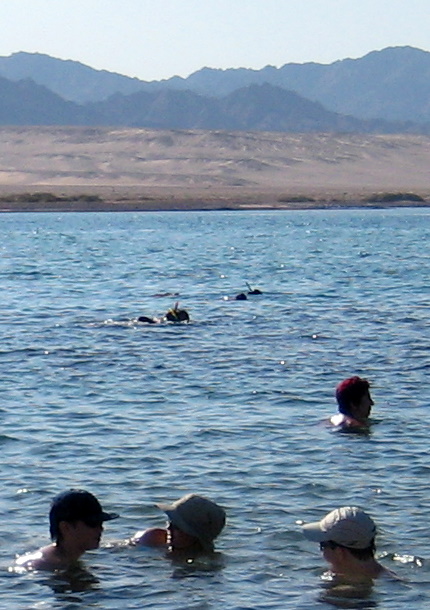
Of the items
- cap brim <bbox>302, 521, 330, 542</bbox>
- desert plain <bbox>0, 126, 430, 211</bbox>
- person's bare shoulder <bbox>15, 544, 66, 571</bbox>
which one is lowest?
person's bare shoulder <bbox>15, 544, 66, 571</bbox>

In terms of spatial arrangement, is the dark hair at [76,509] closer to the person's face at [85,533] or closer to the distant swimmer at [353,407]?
the person's face at [85,533]

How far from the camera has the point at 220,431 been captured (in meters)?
14.4

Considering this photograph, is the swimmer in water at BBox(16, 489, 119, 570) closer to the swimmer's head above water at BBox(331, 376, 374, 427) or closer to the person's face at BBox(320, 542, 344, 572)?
the person's face at BBox(320, 542, 344, 572)

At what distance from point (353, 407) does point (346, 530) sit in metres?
5.01

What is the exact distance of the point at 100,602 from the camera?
9.43 m

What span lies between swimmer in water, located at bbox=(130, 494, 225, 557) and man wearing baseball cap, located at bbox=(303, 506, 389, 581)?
1.02m

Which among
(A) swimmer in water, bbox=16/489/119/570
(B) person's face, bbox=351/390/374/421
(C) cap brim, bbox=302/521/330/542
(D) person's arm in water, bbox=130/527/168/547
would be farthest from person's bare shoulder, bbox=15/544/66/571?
(B) person's face, bbox=351/390/374/421

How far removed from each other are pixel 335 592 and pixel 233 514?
1.97 meters

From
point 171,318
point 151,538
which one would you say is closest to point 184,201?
point 171,318

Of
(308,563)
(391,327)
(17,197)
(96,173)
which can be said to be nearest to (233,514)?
(308,563)

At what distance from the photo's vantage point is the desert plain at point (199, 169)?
107 m

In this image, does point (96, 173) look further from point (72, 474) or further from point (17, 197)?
point (72, 474)

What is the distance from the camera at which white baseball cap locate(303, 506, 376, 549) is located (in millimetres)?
9422

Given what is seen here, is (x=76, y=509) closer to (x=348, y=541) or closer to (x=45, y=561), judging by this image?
(x=45, y=561)
